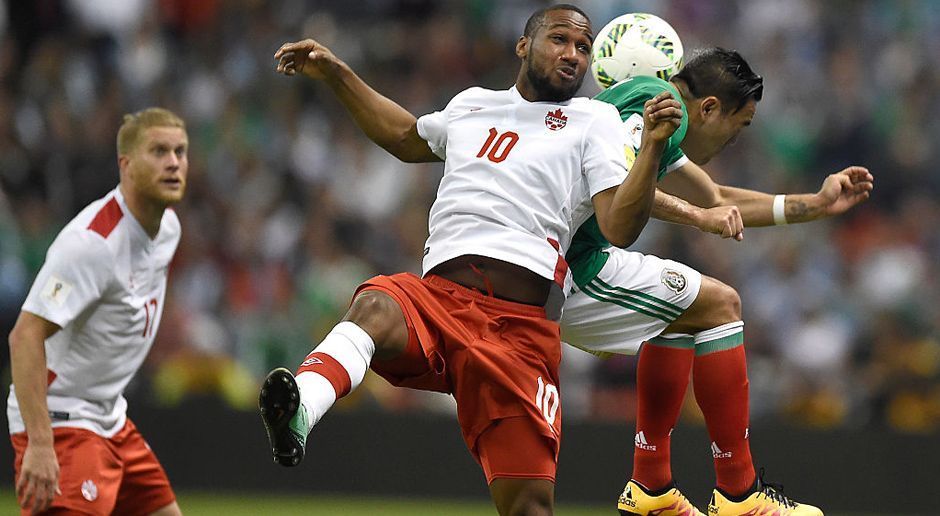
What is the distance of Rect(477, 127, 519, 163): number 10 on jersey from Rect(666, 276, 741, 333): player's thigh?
1.12 meters

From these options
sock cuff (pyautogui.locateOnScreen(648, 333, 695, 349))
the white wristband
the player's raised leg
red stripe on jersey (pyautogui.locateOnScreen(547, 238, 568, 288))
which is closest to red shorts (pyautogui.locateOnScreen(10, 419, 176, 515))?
the player's raised leg

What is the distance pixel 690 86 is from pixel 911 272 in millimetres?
7280

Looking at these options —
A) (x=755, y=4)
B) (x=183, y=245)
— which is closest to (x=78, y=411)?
(x=183, y=245)

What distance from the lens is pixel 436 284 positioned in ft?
19.1

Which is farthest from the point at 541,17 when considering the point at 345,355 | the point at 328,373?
the point at 328,373

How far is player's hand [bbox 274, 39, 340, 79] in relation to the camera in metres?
6.13

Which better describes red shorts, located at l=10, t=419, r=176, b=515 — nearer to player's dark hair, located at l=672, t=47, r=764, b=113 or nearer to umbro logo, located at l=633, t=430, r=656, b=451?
umbro logo, located at l=633, t=430, r=656, b=451

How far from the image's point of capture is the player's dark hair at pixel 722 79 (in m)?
6.43

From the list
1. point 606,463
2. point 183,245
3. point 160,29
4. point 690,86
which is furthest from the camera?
point 160,29

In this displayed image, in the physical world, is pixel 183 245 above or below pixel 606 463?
above

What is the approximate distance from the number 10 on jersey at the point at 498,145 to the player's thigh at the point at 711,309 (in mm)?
1124

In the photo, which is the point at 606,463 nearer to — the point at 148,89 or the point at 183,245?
the point at 183,245

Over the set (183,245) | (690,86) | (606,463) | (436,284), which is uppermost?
(690,86)

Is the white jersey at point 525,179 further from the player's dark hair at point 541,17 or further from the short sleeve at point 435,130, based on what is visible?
the player's dark hair at point 541,17
